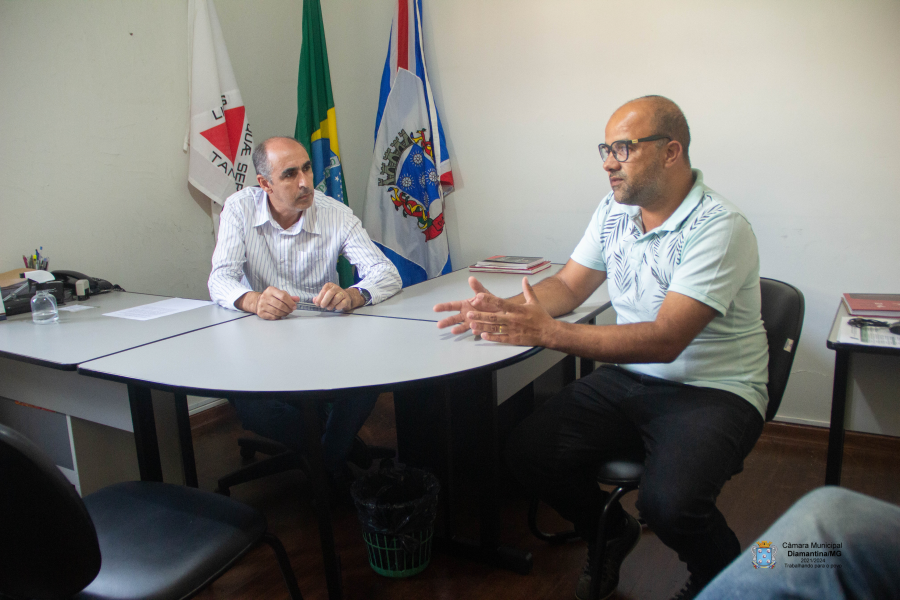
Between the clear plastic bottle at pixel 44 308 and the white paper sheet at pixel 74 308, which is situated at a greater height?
the clear plastic bottle at pixel 44 308

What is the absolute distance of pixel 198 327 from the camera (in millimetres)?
1913

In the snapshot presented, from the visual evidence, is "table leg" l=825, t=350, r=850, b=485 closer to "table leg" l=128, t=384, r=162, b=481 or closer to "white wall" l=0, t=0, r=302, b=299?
"table leg" l=128, t=384, r=162, b=481

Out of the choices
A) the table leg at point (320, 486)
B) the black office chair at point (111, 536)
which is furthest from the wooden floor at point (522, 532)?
the black office chair at point (111, 536)

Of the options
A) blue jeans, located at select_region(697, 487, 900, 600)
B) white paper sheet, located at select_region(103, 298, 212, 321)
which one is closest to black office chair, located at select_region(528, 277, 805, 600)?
blue jeans, located at select_region(697, 487, 900, 600)

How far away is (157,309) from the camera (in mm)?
2199

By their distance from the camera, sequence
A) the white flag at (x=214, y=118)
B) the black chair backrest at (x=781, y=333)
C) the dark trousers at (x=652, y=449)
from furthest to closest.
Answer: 1. the white flag at (x=214, y=118)
2. the black chair backrest at (x=781, y=333)
3. the dark trousers at (x=652, y=449)

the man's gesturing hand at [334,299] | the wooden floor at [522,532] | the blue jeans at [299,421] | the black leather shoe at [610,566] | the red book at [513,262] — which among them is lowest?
the wooden floor at [522,532]

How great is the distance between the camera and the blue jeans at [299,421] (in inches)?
82.4

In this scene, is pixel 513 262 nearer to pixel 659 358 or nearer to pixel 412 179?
pixel 412 179

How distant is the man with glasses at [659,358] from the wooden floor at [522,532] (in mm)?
159

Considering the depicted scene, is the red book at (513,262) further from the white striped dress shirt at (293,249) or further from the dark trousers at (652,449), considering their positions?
the dark trousers at (652,449)

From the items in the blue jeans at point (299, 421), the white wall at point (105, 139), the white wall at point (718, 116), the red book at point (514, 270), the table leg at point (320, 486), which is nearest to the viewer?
the table leg at point (320, 486)

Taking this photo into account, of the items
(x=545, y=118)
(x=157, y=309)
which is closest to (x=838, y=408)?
(x=545, y=118)
